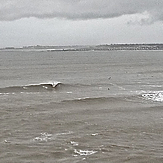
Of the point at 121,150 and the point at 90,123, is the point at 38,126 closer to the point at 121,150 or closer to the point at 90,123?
the point at 90,123

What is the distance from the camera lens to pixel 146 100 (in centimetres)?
3488

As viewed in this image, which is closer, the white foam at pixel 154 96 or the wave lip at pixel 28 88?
the white foam at pixel 154 96

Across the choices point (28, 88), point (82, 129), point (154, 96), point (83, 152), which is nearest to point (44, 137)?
point (82, 129)

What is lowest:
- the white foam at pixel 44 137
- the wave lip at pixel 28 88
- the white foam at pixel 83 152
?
the white foam at pixel 83 152

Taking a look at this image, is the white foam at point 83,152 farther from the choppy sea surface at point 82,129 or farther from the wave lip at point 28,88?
the wave lip at point 28,88

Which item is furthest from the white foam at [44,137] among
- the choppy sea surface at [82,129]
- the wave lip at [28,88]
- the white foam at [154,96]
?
the wave lip at [28,88]

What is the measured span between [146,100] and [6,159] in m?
21.1

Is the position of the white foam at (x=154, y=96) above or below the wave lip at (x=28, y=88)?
below

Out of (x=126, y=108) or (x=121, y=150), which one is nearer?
(x=121, y=150)

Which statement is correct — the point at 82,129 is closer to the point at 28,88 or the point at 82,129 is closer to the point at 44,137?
the point at 44,137

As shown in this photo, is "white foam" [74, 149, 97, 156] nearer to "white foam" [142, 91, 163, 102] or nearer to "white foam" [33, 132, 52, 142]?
"white foam" [33, 132, 52, 142]

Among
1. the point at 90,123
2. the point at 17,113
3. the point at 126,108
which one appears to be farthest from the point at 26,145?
the point at 126,108

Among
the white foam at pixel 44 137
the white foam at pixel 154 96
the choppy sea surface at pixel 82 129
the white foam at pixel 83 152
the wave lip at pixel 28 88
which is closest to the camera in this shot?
the choppy sea surface at pixel 82 129

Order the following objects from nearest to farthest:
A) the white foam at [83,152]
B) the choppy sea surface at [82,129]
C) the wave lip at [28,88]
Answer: the choppy sea surface at [82,129] → the white foam at [83,152] → the wave lip at [28,88]
